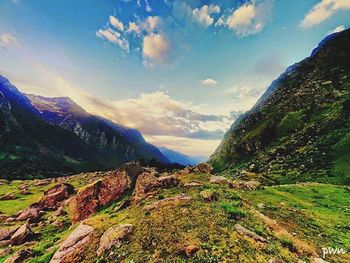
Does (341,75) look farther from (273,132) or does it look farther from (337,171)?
(337,171)

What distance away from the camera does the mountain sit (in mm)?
93188

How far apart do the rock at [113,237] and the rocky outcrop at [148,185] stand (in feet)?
31.3

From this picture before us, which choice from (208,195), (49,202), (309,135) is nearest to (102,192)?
(208,195)

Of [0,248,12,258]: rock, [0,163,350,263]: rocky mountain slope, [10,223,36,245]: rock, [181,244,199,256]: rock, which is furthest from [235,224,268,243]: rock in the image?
[10,223,36,245]: rock

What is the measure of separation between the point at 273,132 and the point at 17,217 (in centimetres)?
13612

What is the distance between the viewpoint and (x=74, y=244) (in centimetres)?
2142

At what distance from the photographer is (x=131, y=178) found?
123 feet

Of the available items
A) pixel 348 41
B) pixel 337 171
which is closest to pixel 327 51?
pixel 348 41

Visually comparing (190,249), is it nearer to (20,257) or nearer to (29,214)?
(20,257)

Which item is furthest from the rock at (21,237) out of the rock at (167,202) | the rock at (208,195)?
the rock at (208,195)

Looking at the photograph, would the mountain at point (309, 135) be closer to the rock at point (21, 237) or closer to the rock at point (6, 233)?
the rock at point (21, 237)

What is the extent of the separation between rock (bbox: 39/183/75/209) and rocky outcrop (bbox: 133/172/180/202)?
46.9 m

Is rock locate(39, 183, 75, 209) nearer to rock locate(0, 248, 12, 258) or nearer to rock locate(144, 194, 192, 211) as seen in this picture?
rock locate(0, 248, 12, 258)

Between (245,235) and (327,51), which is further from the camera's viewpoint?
(327,51)
